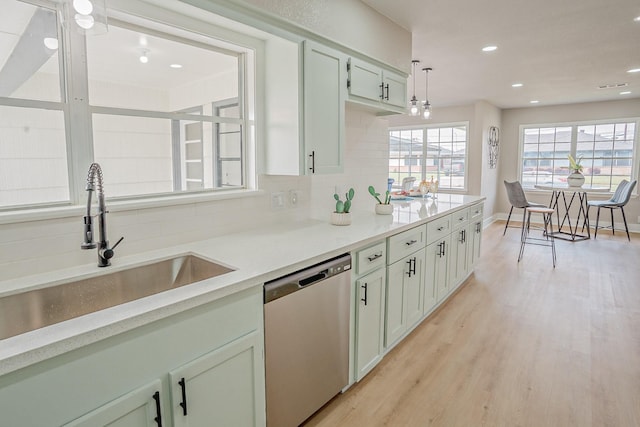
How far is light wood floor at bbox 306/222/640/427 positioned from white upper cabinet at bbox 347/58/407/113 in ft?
5.88

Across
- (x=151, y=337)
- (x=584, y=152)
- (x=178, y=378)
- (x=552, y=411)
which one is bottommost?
(x=552, y=411)

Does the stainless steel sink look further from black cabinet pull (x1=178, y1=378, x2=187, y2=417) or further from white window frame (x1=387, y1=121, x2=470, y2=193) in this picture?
white window frame (x1=387, y1=121, x2=470, y2=193)

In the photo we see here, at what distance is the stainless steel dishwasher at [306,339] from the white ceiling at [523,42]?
6.96 ft

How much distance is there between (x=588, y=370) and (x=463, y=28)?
9.19ft

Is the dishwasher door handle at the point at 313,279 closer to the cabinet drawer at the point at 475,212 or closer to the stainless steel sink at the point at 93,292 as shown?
the stainless steel sink at the point at 93,292

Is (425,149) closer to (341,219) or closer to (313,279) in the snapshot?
(341,219)

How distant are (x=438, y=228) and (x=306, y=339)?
171cm

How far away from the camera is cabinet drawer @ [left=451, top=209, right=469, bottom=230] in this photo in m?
3.38

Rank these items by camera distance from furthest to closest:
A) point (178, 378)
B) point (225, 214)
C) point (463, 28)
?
point (463, 28) < point (225, 214) < point (178, 378)

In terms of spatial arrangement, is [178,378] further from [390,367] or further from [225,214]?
[390,367]

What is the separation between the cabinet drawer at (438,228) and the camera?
2.86m

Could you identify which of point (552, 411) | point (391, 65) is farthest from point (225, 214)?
point (552, 411)

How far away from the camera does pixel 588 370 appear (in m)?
2.38

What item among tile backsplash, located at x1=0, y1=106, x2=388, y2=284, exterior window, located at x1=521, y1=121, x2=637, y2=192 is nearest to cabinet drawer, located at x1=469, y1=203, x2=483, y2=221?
tile backsplash, located at x1=0, y1=106, x2=388, y2=284
